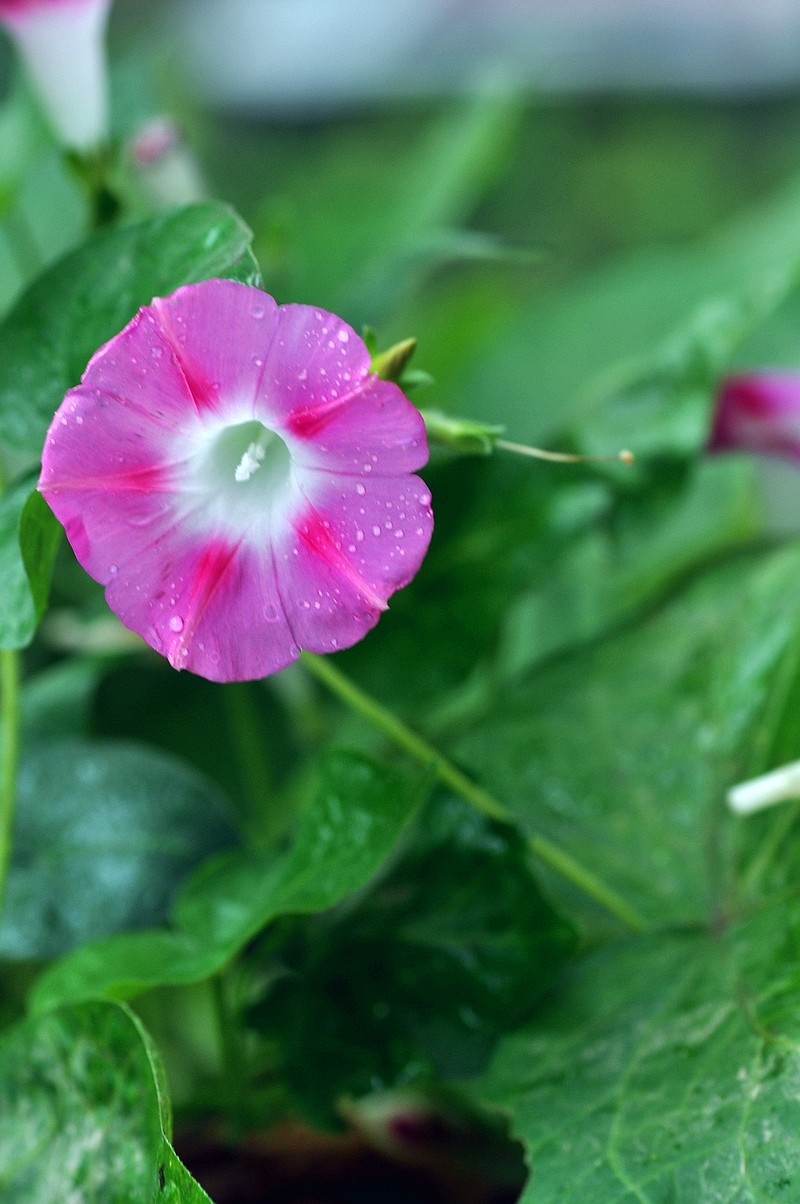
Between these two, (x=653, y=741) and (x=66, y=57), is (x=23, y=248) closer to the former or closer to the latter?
(x=66, y=57)

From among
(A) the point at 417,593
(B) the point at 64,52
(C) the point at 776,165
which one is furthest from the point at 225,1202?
(C) the point at 776,165

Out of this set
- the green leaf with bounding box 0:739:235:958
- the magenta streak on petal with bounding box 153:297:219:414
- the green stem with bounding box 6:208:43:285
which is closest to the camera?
the magenta streak on petal with bounding box 153:297:219:414

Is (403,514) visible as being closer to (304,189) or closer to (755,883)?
(755,883)

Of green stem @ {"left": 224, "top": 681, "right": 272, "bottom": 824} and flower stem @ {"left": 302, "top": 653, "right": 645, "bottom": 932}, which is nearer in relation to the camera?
flower stem @ {"left": 302, "top": 653, "right": 645, "bottom": 932}

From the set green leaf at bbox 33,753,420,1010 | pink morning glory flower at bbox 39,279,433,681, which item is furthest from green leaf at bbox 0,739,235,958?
pink morning glory flower at bbox 39,279,433,681

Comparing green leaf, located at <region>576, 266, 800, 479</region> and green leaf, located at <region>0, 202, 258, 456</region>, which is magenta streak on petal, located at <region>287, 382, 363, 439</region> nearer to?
green leaf, located at <region>0, 202, 258, 456</region>

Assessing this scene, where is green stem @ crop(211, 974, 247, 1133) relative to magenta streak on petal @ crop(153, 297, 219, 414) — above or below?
below
